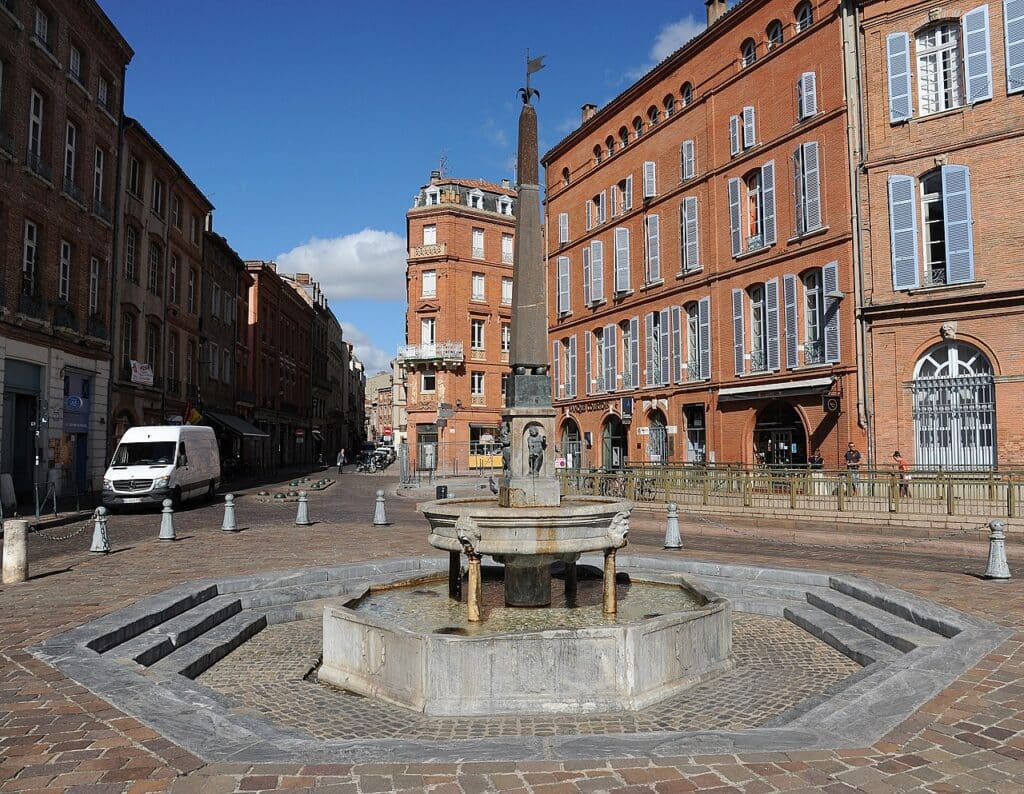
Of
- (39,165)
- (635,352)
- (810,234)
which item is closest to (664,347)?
(635,352)

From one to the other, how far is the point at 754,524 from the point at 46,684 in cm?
1464

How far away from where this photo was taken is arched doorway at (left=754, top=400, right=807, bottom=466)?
2447cm

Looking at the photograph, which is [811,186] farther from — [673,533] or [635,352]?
[673,533]

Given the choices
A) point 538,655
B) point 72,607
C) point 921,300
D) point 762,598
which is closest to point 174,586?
point 72,607

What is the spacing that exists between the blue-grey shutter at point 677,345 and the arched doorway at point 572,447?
16.4 ft

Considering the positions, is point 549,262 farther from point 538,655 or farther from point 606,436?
point 538,655

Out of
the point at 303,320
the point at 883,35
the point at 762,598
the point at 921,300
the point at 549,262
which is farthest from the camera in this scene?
the point at 303,320

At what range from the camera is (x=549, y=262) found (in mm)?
39281

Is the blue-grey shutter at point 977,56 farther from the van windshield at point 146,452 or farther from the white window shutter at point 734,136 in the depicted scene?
the van windshield at point 146,452

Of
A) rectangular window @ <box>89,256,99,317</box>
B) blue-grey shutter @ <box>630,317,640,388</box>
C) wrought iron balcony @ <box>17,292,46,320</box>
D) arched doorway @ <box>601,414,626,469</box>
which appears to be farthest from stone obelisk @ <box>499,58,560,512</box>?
arched doorway @ <box>601,414,626,469</box>

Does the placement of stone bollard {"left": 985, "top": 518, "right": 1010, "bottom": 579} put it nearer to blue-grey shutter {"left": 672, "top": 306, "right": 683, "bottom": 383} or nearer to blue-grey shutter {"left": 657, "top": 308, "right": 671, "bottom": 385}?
blue-grey shutter {"left": 672, "top": 306, "right": 683, "bottom": 383}

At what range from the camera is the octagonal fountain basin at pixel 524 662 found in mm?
5672

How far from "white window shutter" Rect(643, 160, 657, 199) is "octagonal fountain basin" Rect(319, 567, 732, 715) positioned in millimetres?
26858

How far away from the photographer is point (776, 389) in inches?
961
